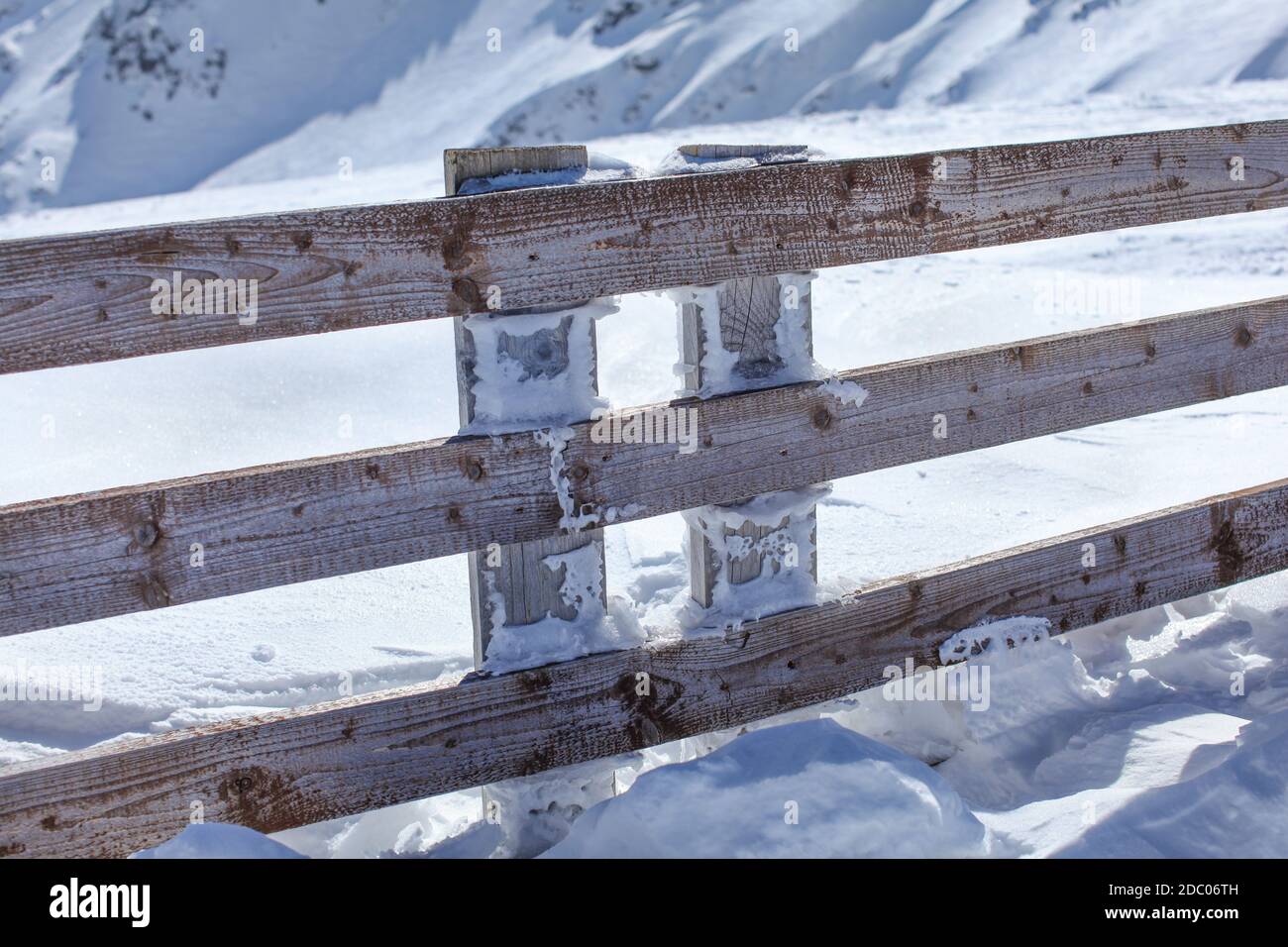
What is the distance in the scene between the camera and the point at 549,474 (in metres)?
2.59

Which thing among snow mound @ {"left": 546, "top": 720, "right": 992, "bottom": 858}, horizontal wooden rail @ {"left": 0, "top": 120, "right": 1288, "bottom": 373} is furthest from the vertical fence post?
snow mound @ {"left": 546, "top": 720, "right": 992, "bottom": 858}

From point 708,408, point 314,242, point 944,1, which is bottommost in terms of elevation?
point 708,408

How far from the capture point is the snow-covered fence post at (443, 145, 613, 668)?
2.52 m

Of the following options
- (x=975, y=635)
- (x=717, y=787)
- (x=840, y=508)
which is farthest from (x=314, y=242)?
(x=840, y=508)

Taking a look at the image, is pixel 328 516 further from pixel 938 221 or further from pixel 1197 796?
pixel 1197 796

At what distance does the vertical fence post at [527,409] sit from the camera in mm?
2533

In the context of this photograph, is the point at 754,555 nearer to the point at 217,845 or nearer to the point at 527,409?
the point at 527,409

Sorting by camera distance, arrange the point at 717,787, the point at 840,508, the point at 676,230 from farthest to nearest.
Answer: the point at 840,508 → the point at 676,230 → the point at 717,787

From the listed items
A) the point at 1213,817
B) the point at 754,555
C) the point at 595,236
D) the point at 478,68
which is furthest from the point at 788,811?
the point at 478,68

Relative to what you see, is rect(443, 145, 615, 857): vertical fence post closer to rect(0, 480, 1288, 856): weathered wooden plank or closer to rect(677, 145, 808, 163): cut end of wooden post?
rect(0, 480, 1288, 856): weathered wooden plank

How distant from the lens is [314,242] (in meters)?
2.28

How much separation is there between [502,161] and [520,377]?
47cm

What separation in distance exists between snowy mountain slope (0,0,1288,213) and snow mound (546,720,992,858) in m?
16.2

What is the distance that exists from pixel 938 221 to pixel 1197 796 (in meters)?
1.43
